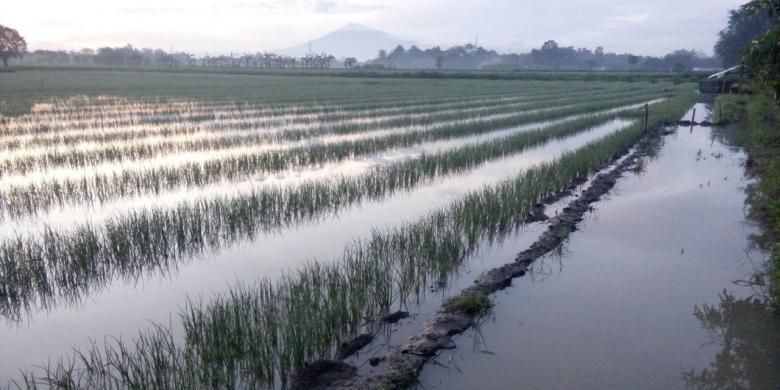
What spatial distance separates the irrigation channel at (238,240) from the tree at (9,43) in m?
50.7

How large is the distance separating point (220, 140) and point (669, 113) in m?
15.3

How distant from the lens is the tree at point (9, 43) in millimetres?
52938

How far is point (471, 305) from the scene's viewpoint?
421 cm

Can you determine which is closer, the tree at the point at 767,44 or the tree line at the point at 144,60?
the tree at the point at 767,44

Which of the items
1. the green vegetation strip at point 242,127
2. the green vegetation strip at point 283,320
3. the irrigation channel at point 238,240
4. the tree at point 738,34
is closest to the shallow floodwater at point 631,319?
the irrigation channel at point 238,240

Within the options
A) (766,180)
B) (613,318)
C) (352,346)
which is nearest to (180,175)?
(352,346)

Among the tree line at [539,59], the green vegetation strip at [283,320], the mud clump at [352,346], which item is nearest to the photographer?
the green vegetation strip at [283,320]

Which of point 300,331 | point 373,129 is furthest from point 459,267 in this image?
point 373,129

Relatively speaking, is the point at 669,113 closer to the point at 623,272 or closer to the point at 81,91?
the point at 623,272

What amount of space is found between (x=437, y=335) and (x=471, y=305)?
1.71ft

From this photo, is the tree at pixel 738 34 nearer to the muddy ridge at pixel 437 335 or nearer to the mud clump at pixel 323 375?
the muddy ridge at pixel 437 335

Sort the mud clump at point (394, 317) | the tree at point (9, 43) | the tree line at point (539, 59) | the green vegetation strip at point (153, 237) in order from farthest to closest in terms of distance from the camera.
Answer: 1. the tree line at point (539, 59)
2. the tree at point (9, 43)
3. the green vegetation strip at point (153, 237)
4. the mud clump at point (394, 317)

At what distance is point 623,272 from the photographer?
17.1ft

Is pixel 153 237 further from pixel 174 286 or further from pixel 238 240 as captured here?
pixel 174 286
